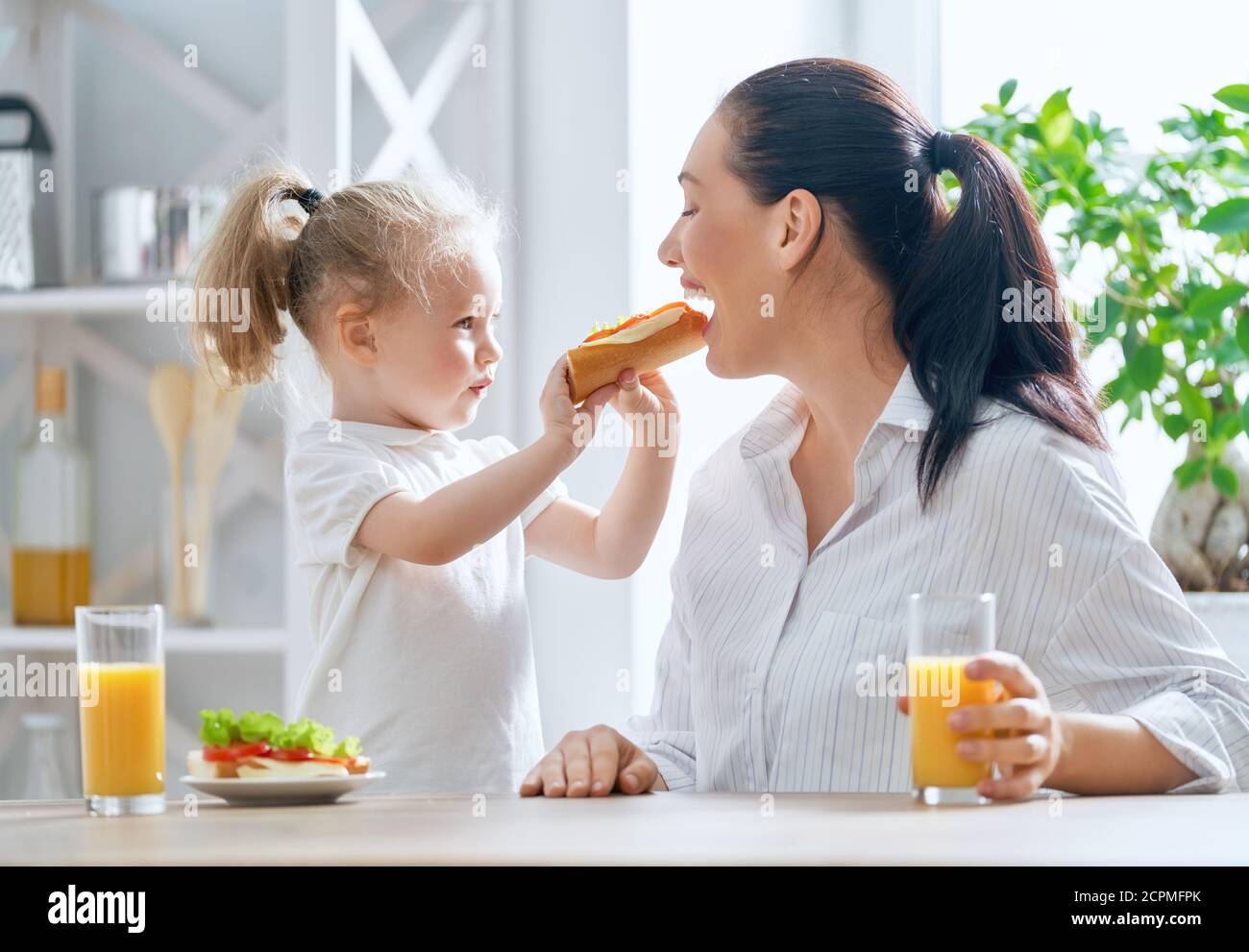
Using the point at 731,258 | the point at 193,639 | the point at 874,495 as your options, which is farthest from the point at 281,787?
the point at 193,639

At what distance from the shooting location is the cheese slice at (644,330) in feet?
4.86

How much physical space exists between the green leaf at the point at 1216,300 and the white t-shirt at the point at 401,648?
3.30ft

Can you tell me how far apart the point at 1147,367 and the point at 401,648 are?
108 centimetres

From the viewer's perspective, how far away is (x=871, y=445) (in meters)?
1.35

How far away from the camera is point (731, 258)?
1.50 metres

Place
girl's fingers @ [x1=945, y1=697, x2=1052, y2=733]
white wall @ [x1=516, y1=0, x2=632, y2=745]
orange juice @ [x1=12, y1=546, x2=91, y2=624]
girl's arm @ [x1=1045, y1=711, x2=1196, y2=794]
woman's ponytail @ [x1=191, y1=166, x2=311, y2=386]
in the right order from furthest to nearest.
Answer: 1. orange juice @ [x1=12, y1=546, x2=91, y2=624]
2. white wall @ [x1=516, y1=0, x2=632, y2=745]
3. woman's ponytail @ [x1=191, y1=166, x2=311, y2=386]
4. girl's arm @ [x1=1045, y1=711, x2=1196, y2=794]
5. girl's fingers @ [x1=945, y1=697, x2=1052, y2=733]

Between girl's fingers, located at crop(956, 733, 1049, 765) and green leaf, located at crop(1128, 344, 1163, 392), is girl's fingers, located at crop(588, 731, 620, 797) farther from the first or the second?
green leaf, located at crop(1128, 344, 1163, 392)

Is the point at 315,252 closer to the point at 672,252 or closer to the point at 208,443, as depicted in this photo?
the point at 672,252

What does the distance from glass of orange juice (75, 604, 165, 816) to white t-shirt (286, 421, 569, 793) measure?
1.59ft

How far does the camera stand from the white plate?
99cm

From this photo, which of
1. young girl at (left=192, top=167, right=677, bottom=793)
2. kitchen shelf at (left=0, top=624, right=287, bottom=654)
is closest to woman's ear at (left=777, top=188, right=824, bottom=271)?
young girl at (left=192, top=167, right=677, bottom=793)

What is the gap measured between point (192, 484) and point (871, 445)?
127cm

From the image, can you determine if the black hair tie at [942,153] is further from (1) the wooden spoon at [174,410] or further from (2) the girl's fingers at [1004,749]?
(1) the wooden spoon at [174,410]

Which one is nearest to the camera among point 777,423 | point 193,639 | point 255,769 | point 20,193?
point 255,769
